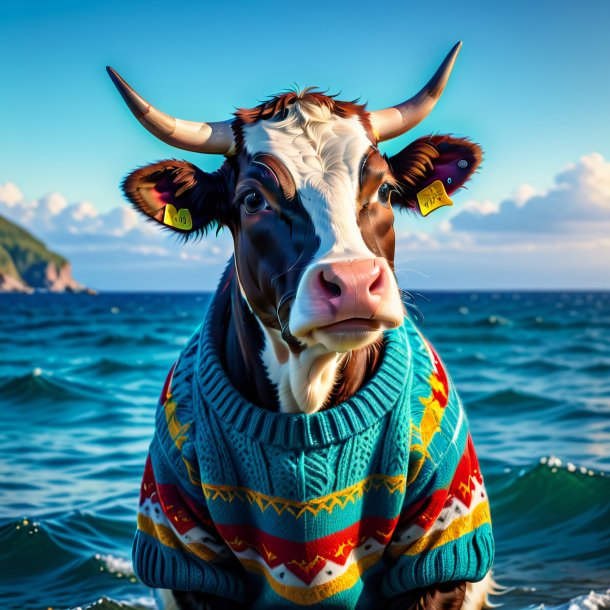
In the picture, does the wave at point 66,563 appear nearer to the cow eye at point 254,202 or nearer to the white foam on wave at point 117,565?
the white foam on wave at point 117,565

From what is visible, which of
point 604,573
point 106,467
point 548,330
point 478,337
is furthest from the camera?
point 548,330

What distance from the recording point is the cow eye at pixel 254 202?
3734 mm

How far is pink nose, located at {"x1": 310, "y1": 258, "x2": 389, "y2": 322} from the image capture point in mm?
3148

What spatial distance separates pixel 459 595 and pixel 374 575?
45cm

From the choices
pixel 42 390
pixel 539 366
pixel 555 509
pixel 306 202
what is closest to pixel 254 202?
pixel 306 202

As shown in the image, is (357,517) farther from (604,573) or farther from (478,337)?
(478,337)

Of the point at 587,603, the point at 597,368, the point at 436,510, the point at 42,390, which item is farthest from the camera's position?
the point at 597,368

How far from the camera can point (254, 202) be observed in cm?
377

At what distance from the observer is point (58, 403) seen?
14133 millimetres

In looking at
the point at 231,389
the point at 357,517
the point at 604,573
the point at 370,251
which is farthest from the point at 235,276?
the point at 604,573

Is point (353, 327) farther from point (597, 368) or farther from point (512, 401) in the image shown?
point (597, 368)

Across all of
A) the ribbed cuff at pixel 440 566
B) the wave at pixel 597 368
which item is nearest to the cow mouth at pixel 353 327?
the ribbed cuff at pixel 440 566

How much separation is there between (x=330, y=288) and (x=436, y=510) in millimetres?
1407

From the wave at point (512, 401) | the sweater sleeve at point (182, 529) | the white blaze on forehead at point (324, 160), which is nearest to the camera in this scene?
the white blaze on forehead at point (324, 160)
